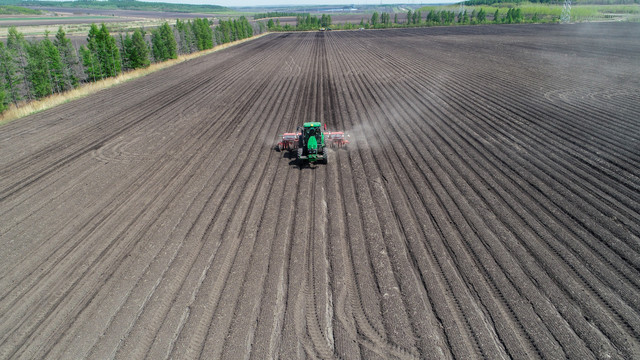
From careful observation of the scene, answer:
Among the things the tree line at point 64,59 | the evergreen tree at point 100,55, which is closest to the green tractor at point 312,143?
the tree line at point 64,59

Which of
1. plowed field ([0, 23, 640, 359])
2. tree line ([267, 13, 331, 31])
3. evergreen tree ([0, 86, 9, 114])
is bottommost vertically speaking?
plowed field ([0, 23, 640, 359])

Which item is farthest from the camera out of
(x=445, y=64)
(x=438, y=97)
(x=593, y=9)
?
(x=593, y=9)

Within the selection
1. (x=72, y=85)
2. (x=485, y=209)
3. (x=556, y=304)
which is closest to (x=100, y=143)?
(x=72, y=85)

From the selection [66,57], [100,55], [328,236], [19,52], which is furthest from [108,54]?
[328,236]

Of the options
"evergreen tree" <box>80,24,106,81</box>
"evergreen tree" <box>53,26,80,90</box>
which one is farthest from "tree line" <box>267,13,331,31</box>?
"evergreen tree" <box>53,26,80,90</box>

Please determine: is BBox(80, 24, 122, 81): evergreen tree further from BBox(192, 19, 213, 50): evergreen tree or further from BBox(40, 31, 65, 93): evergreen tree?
BBox(192, 19, 213, 50): evergreen tree

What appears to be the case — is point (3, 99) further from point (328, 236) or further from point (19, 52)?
point (328, 236)

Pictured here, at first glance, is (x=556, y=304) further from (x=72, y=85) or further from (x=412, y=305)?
(x=72, y=85)
